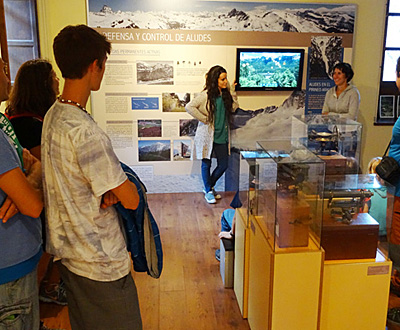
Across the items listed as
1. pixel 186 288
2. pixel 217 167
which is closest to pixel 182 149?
pixel 217 167

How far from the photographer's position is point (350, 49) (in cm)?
564

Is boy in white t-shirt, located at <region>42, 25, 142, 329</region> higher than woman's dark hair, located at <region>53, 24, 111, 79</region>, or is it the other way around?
woman's dark hair, located at <region>53, 24, 111, 79</region>

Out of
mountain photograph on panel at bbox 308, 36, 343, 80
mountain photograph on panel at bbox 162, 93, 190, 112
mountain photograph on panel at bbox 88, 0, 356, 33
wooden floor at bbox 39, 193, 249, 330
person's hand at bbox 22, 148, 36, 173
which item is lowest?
wooden floor at bbox 39, 193, 249, 330

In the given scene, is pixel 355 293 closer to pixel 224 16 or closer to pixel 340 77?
pixel 340 77

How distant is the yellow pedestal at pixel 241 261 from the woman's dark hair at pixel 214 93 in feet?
7.46

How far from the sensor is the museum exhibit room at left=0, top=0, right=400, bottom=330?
5.58 feet

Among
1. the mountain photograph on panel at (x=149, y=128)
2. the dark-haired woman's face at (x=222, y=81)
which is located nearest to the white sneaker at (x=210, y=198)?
the mountain photograph on panel at (x=149, y=128)

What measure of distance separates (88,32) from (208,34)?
387 centimetres

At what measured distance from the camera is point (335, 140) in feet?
11.6

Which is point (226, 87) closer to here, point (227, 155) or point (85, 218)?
point (227, 155)

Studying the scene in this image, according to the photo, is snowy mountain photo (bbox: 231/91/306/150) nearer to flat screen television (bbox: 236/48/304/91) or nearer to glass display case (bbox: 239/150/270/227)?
flat screen television (bbox: 236/48/304/91)

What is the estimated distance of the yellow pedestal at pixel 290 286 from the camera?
7.48ft

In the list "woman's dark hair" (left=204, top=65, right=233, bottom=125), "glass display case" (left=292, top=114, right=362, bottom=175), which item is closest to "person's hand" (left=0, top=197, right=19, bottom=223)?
"glass display case" (left=292, top=114, right=362, bottom=175)

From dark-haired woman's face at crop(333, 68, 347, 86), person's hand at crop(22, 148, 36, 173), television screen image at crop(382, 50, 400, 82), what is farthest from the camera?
television screen image at crop(382, 50, 400, 82)
